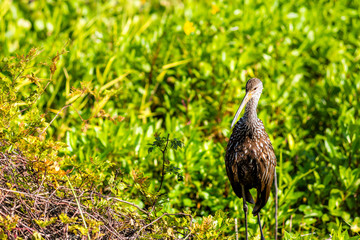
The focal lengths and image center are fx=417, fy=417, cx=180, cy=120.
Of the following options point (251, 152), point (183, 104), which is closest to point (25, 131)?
point (251, 152)

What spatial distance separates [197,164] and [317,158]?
1326mm

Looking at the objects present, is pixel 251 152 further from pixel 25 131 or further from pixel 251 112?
pixel 25 131

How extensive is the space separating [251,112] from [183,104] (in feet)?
5.14

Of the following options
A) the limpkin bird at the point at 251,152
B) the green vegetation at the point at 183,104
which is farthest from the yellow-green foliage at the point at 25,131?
the limpkin bird at the point at 251,152

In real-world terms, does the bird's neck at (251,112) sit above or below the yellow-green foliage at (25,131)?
below

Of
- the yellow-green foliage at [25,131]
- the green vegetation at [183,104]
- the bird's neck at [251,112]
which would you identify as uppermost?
the yellow-green foliage at [25,131]

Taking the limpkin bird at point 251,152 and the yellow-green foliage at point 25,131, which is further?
the limpkin bird at point 251,152

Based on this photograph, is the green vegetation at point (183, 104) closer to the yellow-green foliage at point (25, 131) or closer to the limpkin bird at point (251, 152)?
the yellow-green foliage at point (25, 131)

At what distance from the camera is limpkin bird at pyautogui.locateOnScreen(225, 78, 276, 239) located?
277cm

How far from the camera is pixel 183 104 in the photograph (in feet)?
14.2

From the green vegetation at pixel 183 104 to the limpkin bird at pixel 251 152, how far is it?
338 mm

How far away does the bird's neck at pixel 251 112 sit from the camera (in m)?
2.80

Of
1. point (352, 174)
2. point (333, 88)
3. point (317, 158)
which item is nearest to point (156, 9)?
point (333, 88)

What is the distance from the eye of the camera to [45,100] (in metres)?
4.40
